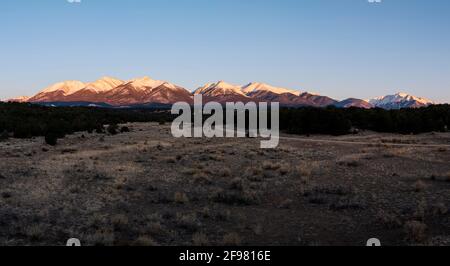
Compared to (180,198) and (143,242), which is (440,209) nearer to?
(180,198)

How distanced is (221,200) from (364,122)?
42.2 meters

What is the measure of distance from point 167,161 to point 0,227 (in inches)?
591

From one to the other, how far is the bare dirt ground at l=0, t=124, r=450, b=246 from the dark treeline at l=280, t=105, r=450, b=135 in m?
20.8

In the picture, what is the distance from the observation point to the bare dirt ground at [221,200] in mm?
11516

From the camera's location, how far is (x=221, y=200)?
627 inches

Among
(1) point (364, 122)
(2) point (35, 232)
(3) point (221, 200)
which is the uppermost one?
(1) point (364, 122)

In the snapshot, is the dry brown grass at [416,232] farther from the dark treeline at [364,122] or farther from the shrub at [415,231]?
the dark treeline at [364,122]

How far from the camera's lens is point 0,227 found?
38.3 feet

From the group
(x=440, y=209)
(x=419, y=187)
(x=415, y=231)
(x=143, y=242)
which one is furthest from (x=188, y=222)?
(x=419, y=187)

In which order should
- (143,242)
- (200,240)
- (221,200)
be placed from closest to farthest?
(143,242) → (200,240) → (221,200)

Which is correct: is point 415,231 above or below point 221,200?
above

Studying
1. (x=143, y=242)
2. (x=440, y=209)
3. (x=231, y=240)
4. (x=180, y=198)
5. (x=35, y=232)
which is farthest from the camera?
(x=180, y=198)
